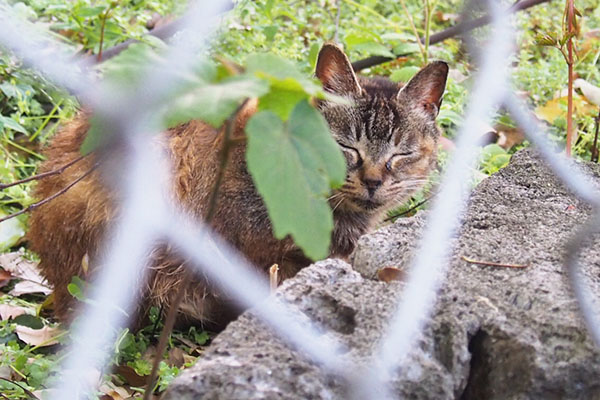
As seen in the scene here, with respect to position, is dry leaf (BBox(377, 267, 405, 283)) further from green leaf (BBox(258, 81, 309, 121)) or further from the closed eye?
the closed eye

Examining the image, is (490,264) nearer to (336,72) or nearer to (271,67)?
(271,67)

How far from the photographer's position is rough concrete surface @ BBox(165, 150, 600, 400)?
139cm

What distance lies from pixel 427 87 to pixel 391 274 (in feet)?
4.54

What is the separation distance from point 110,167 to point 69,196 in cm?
35

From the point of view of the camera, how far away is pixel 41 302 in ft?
10.0

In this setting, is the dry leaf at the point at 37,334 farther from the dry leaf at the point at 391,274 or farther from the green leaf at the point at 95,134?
the green leaf at the point at 95,134

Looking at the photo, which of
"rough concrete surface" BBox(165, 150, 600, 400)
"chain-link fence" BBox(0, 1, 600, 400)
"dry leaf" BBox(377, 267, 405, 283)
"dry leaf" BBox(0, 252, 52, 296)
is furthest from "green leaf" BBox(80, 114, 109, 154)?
"dry leaf" BBox(0, 252, 52, 296)

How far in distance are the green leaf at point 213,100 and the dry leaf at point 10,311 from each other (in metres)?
1.90

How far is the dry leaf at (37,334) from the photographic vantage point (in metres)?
2.54

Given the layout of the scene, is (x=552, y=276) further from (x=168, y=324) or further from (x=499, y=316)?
Answer: (x=168, y=324)

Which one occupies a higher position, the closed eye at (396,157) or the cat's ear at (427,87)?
the cat's ear at (427,87)

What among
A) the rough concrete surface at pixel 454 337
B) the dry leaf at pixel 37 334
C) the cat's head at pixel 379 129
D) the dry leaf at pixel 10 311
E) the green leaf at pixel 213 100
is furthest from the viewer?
the cat's head at pixel 379 129

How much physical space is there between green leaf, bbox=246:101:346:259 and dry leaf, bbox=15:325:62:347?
162 cm

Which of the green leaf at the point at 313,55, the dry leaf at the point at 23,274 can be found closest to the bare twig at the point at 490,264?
the dry leaf at the point at 23,274
